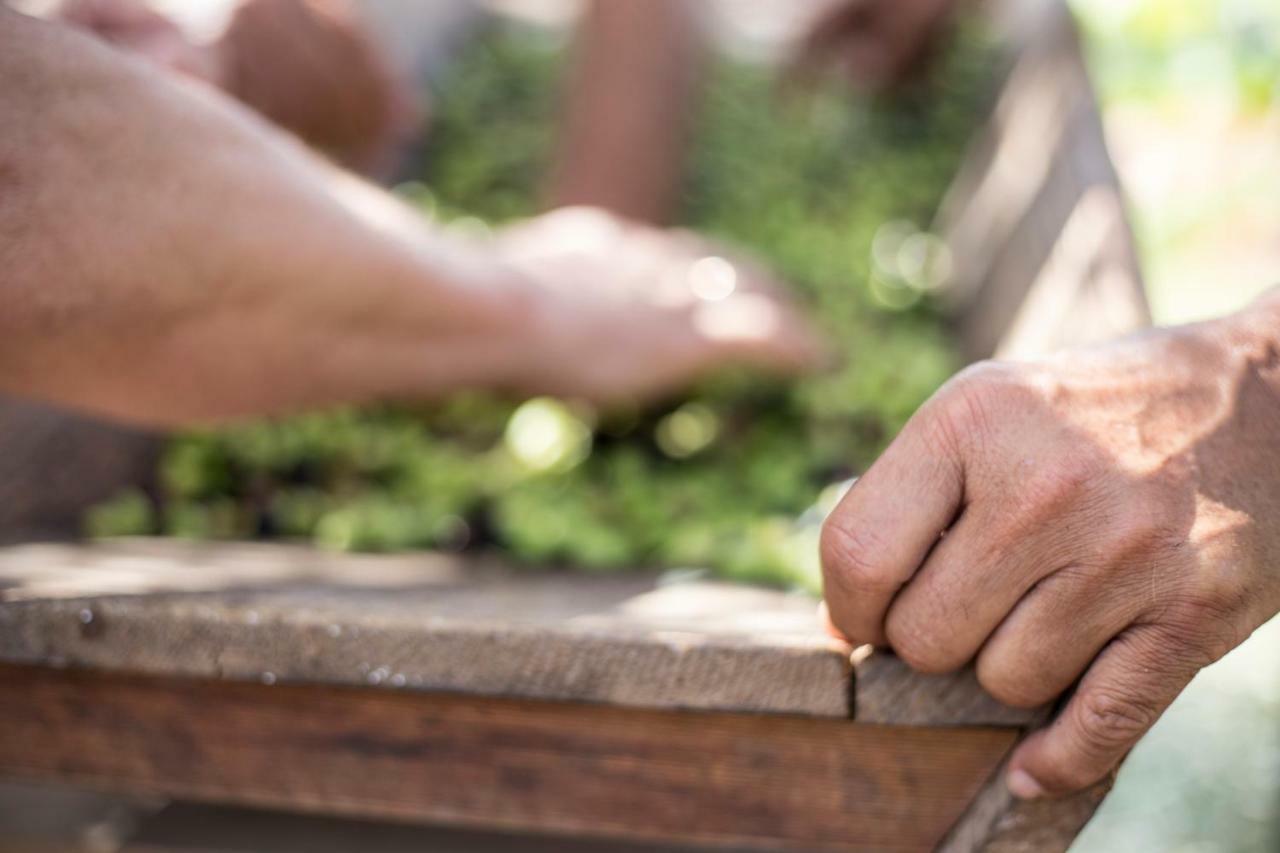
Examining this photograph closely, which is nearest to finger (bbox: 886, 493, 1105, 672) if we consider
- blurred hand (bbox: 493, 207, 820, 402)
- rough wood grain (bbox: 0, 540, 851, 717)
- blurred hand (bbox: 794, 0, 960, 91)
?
rough wood grain (bbox: 0, 540, 851, 717)

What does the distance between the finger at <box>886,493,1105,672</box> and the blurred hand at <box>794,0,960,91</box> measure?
2242 millimetres

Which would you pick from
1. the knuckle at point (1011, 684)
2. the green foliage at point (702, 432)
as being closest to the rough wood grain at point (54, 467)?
the green foliage at point (702, 432)

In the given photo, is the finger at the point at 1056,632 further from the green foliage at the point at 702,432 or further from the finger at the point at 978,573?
the green foliage at the point at 702,432

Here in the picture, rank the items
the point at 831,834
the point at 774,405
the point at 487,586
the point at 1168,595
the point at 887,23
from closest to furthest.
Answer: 1. the point at 1168,595
2. the point at 831,834
3. the point at 487,586
4. the point at 774,405
5. the point at 887,23

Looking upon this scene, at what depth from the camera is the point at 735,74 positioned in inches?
126

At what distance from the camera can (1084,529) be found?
0.84 meters

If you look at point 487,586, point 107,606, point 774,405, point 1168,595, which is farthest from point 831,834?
point 774,405

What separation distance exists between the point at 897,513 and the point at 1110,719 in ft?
0.76

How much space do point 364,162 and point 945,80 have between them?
1578mm

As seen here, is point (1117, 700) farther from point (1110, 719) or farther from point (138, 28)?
point (138, 28)

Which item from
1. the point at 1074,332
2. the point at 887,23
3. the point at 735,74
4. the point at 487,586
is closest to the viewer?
the point at 487,586

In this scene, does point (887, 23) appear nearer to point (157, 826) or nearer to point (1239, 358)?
point (1239, 358)

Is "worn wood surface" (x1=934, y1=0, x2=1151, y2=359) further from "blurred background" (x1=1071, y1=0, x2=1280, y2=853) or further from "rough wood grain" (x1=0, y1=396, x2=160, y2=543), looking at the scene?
"rough wood grain" (x1=0, y1=396, x2=160, y2=543)

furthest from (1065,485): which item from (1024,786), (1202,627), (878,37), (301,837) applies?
(878,37)
